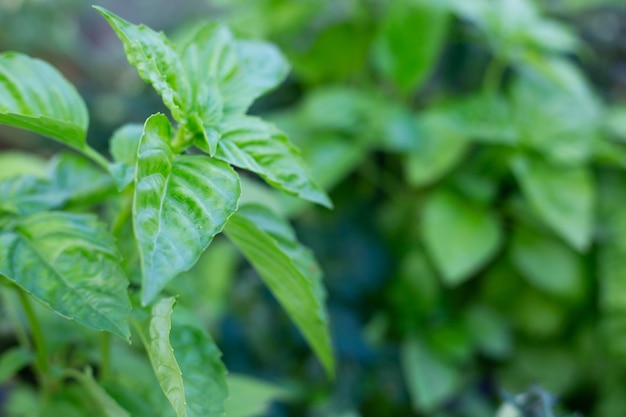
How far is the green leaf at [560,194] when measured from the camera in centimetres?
120

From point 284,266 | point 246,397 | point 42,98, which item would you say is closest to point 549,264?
point 246,397

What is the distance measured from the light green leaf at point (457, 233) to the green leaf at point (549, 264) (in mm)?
59

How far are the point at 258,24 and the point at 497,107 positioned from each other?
1.95ft

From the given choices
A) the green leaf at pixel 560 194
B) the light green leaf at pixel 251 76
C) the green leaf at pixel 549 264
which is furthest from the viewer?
the green leaf at pixel 549 264

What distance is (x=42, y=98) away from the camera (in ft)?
1.76

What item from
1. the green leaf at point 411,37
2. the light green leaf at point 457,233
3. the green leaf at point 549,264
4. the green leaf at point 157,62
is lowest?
the green leaf at point 549,264

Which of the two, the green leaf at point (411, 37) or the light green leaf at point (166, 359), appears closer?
the light green leaf at point (166, 359)

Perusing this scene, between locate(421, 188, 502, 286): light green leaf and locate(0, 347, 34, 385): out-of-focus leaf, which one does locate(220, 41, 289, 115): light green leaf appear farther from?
locate(421, 188, 502, 286): light green leaf

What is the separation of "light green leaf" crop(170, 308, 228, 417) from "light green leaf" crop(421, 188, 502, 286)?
75 centimetres

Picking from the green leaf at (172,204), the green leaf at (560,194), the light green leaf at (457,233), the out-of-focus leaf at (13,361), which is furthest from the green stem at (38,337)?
the green leaf at (560,194)

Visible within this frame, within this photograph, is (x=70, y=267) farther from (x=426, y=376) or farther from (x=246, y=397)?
(x=426, y=376)

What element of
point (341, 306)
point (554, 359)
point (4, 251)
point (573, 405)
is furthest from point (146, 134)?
point (573, 405)

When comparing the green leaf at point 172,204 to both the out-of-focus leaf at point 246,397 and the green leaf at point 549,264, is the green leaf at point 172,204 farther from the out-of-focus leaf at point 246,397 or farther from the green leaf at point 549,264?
the green leaf at point 549,264

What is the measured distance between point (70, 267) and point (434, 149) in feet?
3.11
